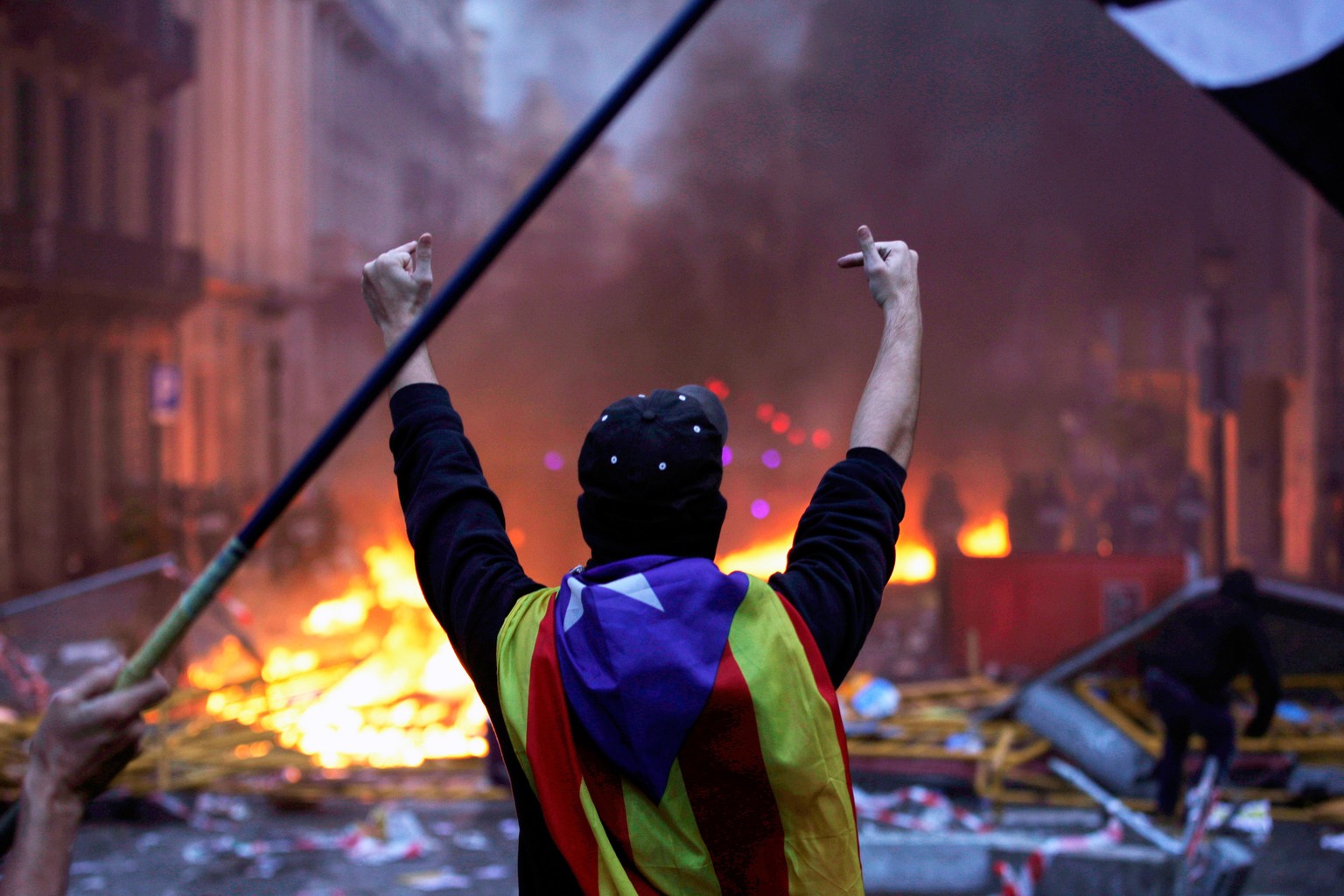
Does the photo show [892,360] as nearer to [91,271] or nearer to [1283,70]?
[1283,70]

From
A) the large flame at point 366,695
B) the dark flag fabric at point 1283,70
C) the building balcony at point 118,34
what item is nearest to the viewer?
the dark flag fabric at point 1283,70

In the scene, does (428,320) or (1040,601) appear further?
(1040,601)

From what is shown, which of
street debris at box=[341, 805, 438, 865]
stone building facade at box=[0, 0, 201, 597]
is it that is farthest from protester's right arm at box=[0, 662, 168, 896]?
stone building facade at box=[0, 0, 201, 597]

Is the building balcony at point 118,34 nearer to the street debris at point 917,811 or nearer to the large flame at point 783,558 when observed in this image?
the large flame at point 783,558

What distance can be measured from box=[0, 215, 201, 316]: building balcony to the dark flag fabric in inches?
529

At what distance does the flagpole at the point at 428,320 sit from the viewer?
147cm

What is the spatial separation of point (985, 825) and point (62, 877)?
18.9ft

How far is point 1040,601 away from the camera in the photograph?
9.57 m

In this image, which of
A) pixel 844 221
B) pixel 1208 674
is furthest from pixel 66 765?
pixel 844 221

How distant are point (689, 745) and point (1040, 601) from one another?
29.4 ft

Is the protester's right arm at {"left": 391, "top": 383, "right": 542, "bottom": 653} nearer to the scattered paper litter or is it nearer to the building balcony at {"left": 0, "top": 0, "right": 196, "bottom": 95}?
the scattered paper litter

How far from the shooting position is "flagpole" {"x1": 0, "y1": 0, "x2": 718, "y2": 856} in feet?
4.82

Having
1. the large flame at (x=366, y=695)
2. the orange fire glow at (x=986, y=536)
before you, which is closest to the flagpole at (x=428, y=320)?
the large flame at (x=366, y=695)

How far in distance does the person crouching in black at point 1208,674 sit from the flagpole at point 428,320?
5291 mm
